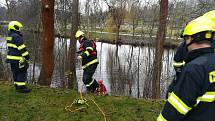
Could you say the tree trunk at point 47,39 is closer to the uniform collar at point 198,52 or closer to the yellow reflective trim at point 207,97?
the uniform collar at point 198,52

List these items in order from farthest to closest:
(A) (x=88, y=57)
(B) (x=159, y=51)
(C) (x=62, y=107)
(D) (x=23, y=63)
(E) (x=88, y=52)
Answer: (B) (x=159, y=51) < (A) (x=88, y=57) < (E) (x=88, y=52) < (D) (x=23, y=63) < (C) (x=62, y=107)

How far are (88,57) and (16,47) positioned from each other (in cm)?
203

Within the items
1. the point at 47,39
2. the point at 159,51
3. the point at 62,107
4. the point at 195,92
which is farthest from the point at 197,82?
the point at 159,51

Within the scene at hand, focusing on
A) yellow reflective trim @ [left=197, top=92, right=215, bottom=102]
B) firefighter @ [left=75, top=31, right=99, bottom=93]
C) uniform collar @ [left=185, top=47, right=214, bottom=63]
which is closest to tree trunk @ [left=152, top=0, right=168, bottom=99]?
firefighter @ [left=75, top=31, right=99, bottom=93]

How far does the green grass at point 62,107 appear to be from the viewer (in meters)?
5.84

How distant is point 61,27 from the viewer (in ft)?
53.9

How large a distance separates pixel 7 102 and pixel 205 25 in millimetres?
5237

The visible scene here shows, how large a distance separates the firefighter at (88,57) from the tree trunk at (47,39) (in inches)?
30.4

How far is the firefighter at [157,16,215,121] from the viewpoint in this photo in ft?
7.99

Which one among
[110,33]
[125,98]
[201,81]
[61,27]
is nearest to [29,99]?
[125,98]

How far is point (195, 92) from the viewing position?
2.44 metres

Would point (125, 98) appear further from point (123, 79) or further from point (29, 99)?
point (123, 79)


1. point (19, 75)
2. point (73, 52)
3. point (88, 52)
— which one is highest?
point (88, 52)

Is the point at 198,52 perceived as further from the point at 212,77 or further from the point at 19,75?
the point at 19,75
